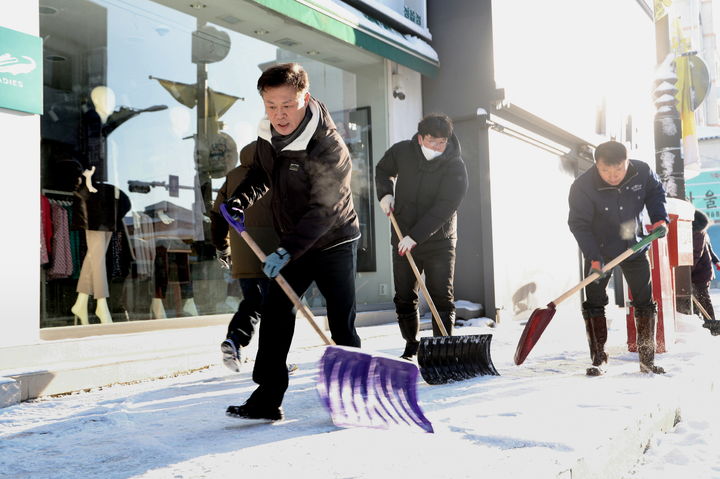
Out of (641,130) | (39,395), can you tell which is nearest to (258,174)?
(39,395)

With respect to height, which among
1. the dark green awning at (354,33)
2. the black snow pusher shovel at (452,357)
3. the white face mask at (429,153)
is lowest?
the black snow pusher shovel at (452,357)

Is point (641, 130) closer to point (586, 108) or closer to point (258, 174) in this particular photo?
point (586, 108)

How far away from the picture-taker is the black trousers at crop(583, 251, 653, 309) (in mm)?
4699

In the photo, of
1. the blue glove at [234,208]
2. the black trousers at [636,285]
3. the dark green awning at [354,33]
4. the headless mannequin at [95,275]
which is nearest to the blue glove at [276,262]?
the blue glove at [234,208]

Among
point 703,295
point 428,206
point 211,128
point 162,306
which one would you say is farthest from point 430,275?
point 703,295

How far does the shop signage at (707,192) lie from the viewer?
84.3 feet

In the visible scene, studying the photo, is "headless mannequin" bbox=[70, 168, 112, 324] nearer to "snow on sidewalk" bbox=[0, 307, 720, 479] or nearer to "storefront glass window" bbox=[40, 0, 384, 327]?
"storefront glass window" bbox=[40, 0, 384, 327]

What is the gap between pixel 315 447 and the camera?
8.79 ft

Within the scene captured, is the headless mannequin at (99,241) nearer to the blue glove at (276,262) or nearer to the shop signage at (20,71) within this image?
the shop signage at (20,71)

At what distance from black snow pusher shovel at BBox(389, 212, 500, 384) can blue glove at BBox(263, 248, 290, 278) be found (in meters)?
1.62

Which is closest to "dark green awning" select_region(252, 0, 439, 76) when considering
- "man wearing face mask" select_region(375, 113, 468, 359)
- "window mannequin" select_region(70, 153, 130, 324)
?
"man wearing face mask" select_region(375, 113, 468, 359)

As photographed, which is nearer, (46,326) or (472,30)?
(46,326)

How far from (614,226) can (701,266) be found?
3.92 meters

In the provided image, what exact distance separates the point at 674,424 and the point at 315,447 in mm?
1975
